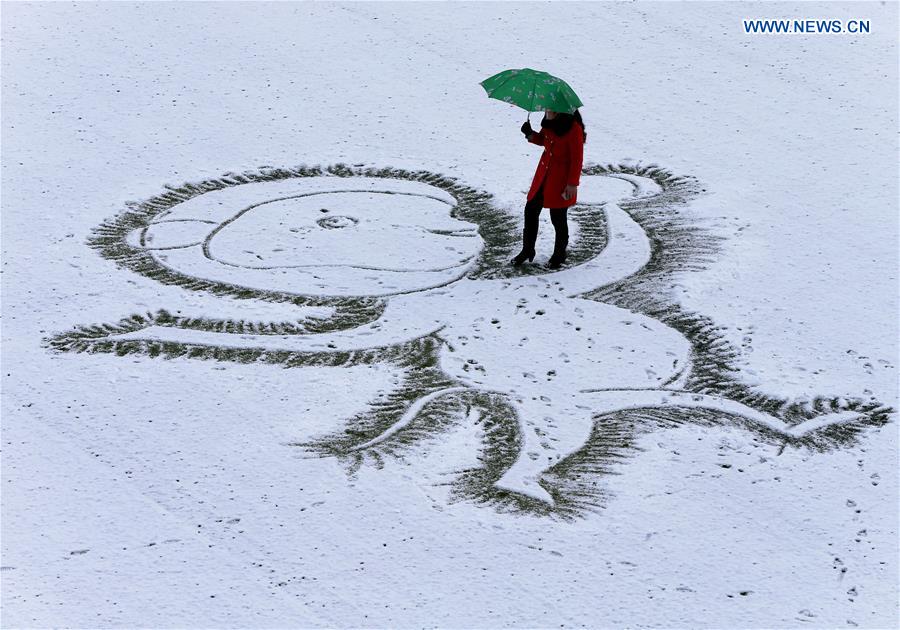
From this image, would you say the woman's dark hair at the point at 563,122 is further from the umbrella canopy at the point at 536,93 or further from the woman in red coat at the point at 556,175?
the umbrella canopy at the point at 536,93

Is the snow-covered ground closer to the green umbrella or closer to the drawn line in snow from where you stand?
the drawn line in snow

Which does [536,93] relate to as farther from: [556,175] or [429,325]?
[429,325]

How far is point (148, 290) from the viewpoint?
6.68m

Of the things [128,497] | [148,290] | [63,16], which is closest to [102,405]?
[128,497]

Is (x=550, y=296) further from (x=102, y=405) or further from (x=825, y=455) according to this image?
(x=102, y=405)

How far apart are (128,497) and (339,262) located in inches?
105

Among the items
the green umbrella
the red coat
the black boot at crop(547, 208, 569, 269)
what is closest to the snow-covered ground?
the black boot at crop(547, 208, 569, 269)

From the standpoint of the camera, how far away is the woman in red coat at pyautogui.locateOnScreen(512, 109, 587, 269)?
6.74m

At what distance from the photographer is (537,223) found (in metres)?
6.94

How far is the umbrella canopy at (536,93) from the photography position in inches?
253

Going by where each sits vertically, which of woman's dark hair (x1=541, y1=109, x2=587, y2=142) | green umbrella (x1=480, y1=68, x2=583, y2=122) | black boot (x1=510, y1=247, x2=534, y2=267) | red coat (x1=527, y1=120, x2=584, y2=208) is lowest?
black boot (x1=510, y1=247, x2=534, y2=267)

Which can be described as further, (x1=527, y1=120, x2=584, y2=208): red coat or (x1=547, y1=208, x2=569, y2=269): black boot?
(x1=547, y1=208, x2=569, y2=269): black boot

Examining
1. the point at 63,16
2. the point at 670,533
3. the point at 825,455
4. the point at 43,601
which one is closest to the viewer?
the point at 43,601

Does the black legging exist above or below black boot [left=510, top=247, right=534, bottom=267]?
above
